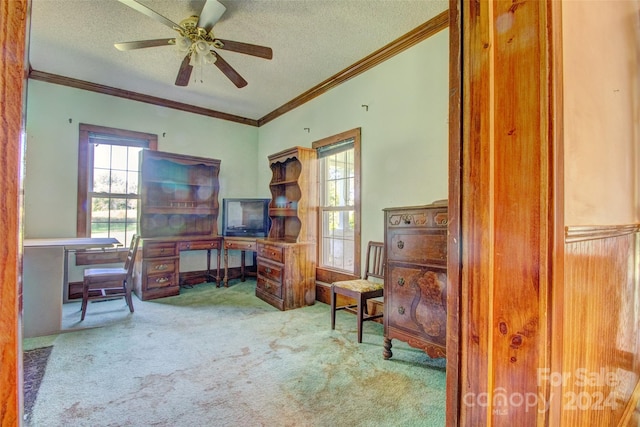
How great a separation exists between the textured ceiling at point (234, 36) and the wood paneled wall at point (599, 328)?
7.60ft

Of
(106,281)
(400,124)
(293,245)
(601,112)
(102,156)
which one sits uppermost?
(400,124)

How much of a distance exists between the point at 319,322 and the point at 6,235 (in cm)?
297

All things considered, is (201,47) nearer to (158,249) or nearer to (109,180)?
(158,249)

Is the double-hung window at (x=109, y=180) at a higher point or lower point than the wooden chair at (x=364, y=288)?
higher

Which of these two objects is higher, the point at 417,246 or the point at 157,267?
the point at 417,246

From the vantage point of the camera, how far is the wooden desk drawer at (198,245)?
4.29 meters

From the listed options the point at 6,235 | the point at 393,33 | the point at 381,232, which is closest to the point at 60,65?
the point at 393,33

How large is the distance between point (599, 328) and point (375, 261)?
2.00 meters

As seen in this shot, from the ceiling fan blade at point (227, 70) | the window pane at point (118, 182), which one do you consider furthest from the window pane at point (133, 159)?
the ceiling fan blade at point (227, 70)

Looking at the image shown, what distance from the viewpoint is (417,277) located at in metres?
2.11

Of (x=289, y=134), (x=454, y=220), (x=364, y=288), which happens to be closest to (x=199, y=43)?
(x=289, y=134)

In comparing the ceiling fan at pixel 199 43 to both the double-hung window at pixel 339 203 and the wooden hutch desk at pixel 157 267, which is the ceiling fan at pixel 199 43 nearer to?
the double-hung window at pixel 339 203

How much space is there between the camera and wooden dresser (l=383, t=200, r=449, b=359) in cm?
198

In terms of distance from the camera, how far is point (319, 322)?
124 inches
